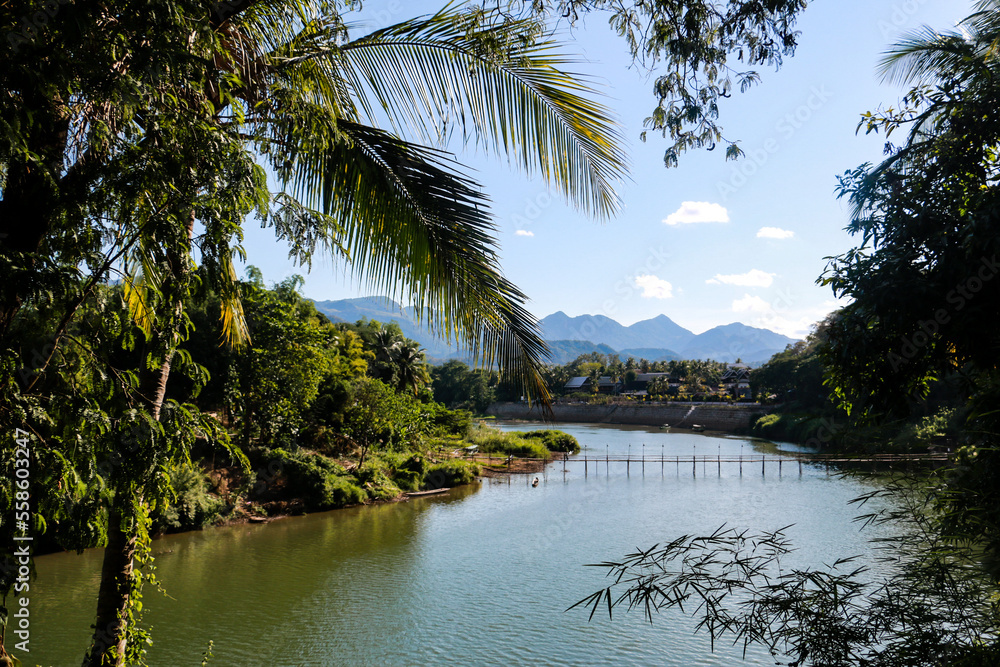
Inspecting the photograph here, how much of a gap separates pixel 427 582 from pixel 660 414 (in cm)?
4550

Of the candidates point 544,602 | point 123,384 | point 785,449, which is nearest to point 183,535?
point 544,602

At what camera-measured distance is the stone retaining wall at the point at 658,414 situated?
1833 inches

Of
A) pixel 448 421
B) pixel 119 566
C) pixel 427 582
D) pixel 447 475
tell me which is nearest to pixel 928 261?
pixel 119 566

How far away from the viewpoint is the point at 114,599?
276cm

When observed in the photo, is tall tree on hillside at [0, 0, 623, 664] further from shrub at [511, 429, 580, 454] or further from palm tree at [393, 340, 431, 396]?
shrub at [511, 429, 580, 454]

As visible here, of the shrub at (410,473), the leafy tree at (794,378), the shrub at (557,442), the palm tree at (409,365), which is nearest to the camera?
the shrub at (410,473)

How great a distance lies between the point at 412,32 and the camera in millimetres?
2979

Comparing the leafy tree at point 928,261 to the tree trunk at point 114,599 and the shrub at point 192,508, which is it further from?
the shrub at point 192,508

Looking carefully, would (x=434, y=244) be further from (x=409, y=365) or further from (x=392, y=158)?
(x=409, y=365)

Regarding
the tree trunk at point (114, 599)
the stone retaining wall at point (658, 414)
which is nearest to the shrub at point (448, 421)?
the stone retaining wall at point (658, 414)

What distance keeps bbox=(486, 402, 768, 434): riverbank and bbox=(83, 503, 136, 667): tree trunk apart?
3953cm

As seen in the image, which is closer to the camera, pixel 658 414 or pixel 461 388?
pixel 461 388

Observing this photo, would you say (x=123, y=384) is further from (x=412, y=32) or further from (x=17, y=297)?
(x=412, y=32)

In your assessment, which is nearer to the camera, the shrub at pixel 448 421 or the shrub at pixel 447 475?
the shrub at pixel 447 475
